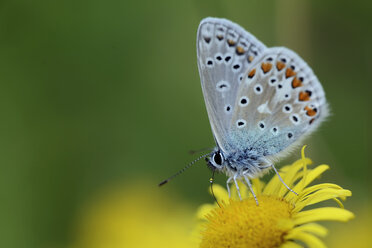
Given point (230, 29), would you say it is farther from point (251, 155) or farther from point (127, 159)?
point (127, 159)

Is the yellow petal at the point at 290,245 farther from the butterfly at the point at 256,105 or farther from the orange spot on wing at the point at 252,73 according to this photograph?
the orange spot on wing at the point at 252,73

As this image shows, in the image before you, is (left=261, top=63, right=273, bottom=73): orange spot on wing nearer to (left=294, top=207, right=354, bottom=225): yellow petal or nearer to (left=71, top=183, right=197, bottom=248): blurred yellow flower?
(left=294, top=207, right=354, bottom=225): yellow petal

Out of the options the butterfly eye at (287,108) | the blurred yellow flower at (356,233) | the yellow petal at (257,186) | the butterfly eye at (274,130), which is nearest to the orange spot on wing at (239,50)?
the butterfly eye at (287,108)

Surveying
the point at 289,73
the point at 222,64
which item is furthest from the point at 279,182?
the point at 222,64

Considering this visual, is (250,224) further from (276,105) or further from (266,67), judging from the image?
(266,67)

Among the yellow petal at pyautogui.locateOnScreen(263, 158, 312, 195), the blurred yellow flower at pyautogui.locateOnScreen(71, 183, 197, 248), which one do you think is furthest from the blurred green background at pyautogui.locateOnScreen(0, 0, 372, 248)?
the yellow petal at pyautogui.locateOnScreen(263, 158, 312, 195)

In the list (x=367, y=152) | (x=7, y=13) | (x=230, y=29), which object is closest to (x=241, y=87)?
(x=230, y=29)
